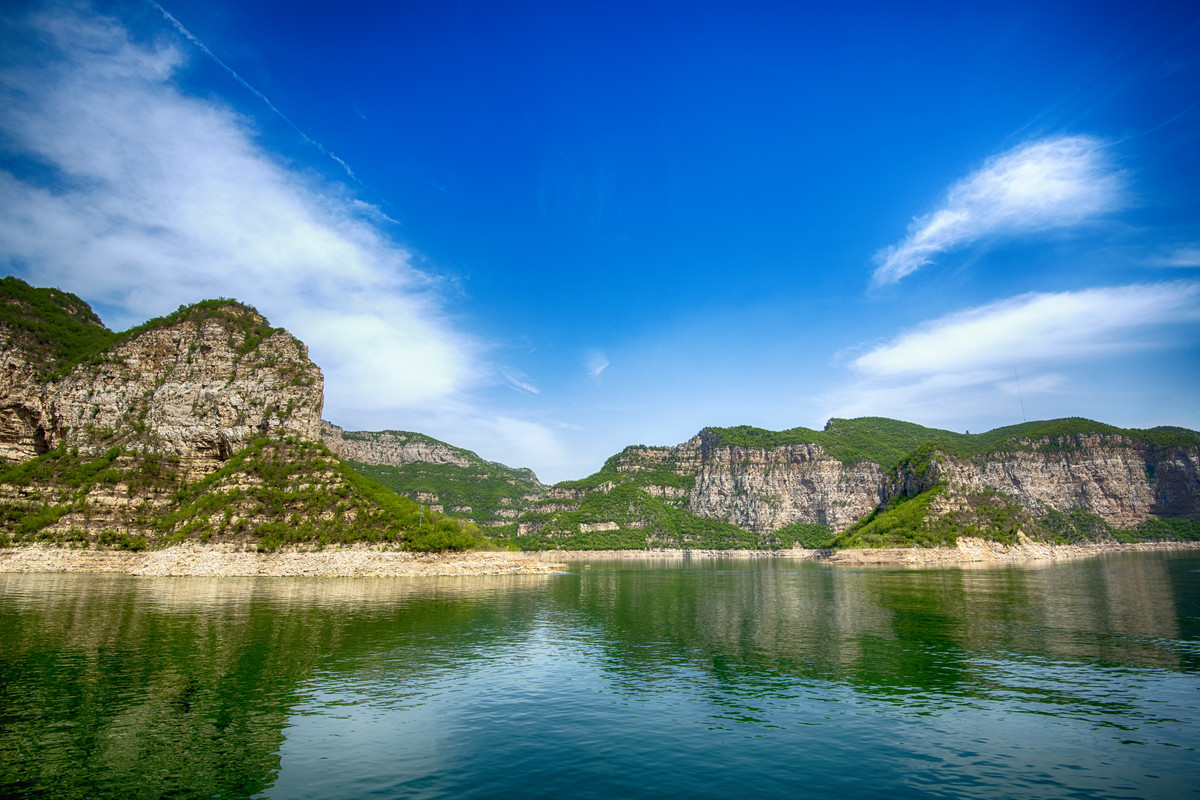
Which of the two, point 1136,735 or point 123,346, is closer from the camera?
point 1136,735

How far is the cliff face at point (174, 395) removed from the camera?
10194 centimetres

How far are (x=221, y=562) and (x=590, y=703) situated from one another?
81.6 metres

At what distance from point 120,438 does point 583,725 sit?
11569 centimetres

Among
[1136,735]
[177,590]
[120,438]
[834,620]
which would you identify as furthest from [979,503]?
[120,438]

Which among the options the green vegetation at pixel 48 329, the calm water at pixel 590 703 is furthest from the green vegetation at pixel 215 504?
the calm water at pixel 590 703

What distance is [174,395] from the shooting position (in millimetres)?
107500

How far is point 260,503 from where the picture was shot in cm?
9281

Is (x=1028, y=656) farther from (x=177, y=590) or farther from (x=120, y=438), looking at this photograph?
(x=120, y=438)

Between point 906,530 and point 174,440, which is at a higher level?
point 174,440

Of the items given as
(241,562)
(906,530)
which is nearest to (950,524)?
(906,530)

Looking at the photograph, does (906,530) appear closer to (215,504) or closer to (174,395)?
(215,504)

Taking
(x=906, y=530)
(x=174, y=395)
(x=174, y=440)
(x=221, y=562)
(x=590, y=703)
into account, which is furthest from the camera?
(x=906, y=530)

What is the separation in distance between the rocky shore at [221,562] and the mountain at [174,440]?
201 cm

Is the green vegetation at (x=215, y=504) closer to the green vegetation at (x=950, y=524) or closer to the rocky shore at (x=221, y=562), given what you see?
the rocky shore at (x=221, y=562)
